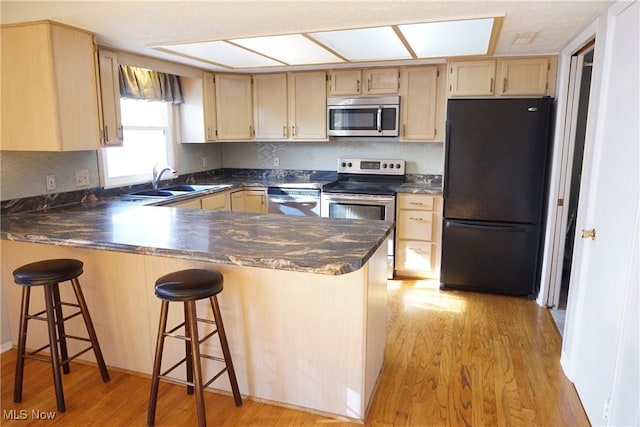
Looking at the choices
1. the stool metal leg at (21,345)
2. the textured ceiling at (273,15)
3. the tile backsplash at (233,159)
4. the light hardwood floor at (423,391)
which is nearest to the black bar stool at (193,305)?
the light hardwood floor at (423,391)

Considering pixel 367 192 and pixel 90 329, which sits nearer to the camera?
pixel 90 329

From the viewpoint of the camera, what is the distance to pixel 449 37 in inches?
112

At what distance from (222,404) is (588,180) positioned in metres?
2.33

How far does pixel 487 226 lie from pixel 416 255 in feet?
2.43

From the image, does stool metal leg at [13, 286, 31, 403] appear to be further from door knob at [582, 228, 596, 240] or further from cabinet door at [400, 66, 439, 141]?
cabinet door at [400, 66, 439, 141]

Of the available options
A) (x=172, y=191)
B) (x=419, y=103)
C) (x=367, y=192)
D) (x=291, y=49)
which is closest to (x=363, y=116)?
(x=419, y=103)

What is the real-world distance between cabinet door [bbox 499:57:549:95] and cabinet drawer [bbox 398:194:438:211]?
1.11 metres

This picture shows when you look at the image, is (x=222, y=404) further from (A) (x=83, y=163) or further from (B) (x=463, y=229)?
(B) (x=463, y=229)

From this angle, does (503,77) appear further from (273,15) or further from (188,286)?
(188,286)

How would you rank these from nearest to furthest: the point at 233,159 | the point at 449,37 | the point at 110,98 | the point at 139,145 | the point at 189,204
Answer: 1. the point at 449,37
2. the point at 110,98
3. the point at 189,204
4. the point at 139,145
5. the point at 233,159

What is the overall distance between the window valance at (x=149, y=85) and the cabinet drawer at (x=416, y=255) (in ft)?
8.79

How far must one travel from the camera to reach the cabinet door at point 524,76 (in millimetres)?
3547

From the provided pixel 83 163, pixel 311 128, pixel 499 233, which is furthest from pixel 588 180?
pixel 83 163

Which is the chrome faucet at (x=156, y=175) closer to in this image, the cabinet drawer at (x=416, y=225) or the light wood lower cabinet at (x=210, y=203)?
the light wood lower cabinet at (x=210, y=203)
